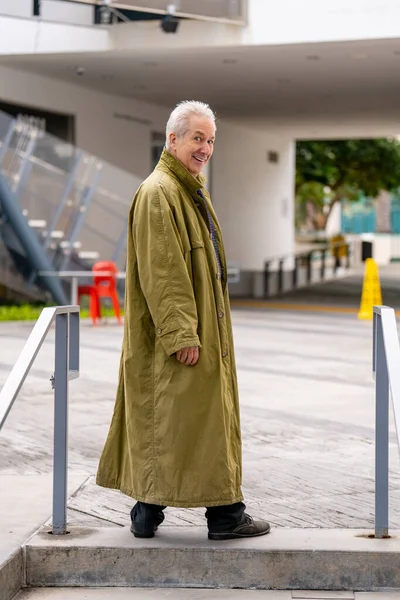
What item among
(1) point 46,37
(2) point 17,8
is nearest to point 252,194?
(1) point 46,37

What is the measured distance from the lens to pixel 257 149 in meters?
27.7

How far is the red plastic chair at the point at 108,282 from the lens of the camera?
15.8 metres

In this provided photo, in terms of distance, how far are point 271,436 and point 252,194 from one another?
65.7ft

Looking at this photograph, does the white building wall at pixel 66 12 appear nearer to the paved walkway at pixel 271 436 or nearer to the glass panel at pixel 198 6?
the glass panel at pixel 198 6

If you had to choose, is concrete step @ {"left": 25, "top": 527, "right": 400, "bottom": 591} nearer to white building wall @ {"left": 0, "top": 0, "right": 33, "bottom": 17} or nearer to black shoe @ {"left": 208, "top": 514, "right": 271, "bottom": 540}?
black shoe @ {"left": 208, "top": 514, "right": 271, "bottom": 540}

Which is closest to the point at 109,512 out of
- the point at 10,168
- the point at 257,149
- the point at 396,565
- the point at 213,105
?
the point at 396,565

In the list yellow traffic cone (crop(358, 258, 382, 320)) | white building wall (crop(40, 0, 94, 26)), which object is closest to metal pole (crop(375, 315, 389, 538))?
white building wall (crop(40, 0, 94, 26))

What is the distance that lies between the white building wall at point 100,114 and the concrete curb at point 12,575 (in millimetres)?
14346

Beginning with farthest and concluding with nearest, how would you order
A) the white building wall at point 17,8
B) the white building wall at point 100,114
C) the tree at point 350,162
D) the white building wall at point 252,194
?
the tree at point 350,162, the white building wall at point 252,194, the white building wall at point 100,114, the white building wall at point 17,8

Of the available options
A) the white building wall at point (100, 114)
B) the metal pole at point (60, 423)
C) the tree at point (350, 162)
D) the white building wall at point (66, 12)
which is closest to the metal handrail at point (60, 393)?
the metal pole at point (60, 423)

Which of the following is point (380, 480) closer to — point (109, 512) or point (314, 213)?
point (109, 512)

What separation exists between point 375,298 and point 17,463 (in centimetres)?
1188

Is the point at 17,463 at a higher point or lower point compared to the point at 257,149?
lower

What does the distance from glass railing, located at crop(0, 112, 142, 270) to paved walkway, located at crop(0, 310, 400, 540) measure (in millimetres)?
3702
